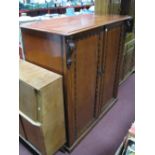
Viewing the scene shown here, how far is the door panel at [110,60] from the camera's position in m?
1.73

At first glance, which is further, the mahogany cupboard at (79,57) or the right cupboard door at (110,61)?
the right cupboard door at (110,61)

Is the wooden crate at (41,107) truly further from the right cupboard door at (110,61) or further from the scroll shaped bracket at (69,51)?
the right cupboard door at (110,61)

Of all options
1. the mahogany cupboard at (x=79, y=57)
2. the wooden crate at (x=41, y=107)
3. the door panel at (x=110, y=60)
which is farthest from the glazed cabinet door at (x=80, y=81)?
the door panel at (x=110, y=60)

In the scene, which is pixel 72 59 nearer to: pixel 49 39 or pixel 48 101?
pixel 49 39

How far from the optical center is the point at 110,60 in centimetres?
189

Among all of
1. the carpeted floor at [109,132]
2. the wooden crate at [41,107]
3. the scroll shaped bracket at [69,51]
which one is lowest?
the carpeted floor at [109,132]

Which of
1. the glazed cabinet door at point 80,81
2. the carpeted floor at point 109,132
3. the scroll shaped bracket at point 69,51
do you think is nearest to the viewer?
the scroll shaped bracket at point 69,51

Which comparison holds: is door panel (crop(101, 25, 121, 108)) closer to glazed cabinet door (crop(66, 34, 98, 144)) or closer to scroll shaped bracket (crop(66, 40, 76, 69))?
glazed cabinet door (crop(66, 34, 98, 144))

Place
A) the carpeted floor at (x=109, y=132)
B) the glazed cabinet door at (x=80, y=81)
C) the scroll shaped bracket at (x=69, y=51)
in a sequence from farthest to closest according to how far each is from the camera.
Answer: the carpeted floor at (x=109, y=132) → the glazed cabinet door at (x=80, y=81) → the scroll shaped bracket at (x=69, y=51)

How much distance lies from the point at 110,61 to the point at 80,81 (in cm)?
62

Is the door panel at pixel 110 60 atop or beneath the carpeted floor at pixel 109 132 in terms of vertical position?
atop

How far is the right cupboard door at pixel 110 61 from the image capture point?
1719 mm

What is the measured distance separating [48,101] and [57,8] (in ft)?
13.2
